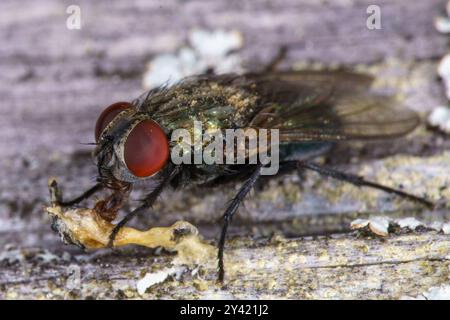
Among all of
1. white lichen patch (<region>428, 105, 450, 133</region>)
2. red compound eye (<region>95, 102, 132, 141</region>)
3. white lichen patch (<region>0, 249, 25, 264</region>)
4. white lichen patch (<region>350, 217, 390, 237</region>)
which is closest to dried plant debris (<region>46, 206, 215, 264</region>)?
white lichen patch (<region>0, 249, 25, 264</region>)

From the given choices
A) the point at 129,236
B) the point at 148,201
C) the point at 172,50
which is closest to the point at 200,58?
the point at 172,50

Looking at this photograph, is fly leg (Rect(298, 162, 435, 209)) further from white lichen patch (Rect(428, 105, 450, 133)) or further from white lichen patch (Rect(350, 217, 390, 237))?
white lichen patch (Rect(428, 105, 450, 133))

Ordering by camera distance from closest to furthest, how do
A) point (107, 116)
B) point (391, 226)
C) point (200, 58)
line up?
1. point (391, 226)
2. point (107, 116)
3. point (200, 58)

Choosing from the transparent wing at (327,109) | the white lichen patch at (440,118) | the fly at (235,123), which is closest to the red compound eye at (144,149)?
the fly at (235,123)

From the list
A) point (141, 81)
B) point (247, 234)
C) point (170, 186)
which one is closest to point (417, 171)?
point (247, 234)

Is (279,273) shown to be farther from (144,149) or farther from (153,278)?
(144,149)

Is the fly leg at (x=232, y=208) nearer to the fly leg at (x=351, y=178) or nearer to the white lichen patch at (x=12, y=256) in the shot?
the fly leg at (x=351, y=178)

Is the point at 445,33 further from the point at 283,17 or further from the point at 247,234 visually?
the point at 247,234
